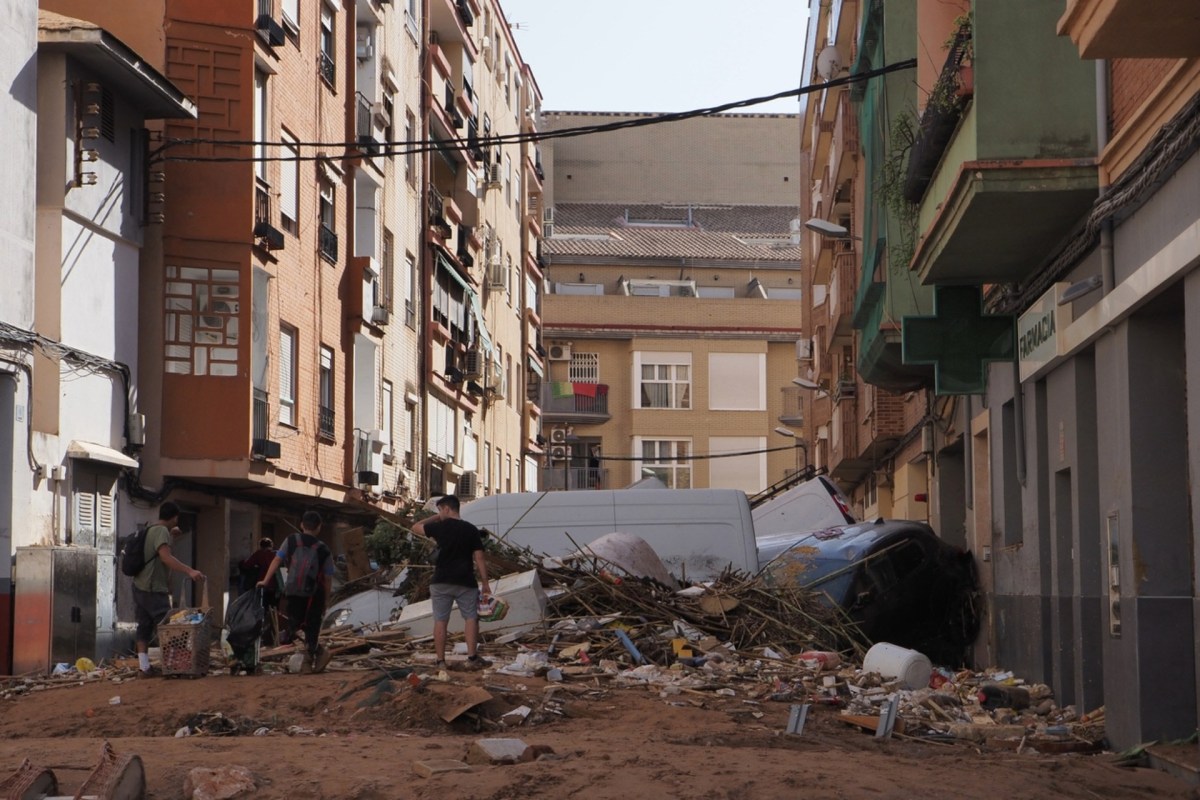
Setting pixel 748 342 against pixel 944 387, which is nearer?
pixel 944 387

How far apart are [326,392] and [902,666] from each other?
52.4 ft

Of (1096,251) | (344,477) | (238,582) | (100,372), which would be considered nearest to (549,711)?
(1096,251)

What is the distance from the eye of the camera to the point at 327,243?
29.8m

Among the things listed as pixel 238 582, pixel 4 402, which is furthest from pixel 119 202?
pixel 238 582

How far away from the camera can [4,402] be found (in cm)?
1908

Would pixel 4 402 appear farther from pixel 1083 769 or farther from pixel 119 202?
pixel 1083 769

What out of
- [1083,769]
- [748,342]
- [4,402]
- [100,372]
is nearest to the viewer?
[1083,769]

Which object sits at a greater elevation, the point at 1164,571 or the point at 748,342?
the point at 748,342

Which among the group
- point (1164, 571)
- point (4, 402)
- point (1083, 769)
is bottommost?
point (1083, 769)

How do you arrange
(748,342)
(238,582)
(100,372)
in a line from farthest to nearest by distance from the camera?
1. (748,342)
2. (238,582)
3. (100,372)

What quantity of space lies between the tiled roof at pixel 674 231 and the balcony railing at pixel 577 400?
623 centimetres

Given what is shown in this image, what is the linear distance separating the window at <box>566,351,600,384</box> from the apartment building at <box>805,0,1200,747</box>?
4920 cm

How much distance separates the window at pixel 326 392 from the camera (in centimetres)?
2975

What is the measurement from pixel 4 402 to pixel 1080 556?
37.0 ft
